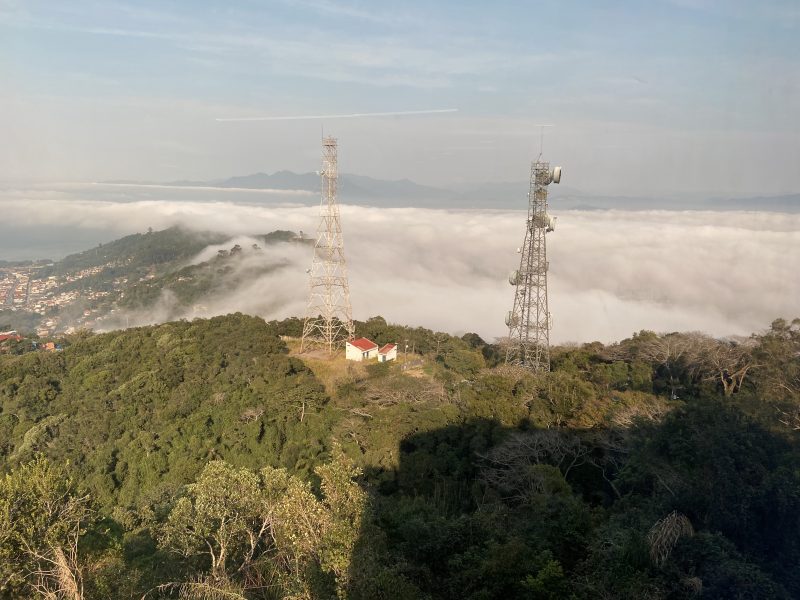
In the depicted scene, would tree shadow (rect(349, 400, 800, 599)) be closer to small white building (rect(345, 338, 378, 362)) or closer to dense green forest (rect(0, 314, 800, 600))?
dense green forest (rect(0, 314, 800, 600))

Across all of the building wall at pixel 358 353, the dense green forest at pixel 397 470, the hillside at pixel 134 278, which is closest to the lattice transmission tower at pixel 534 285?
the dense green forest at pixel 397 470

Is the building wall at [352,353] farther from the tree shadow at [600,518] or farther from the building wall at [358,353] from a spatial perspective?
the tree shadow at [600,518]

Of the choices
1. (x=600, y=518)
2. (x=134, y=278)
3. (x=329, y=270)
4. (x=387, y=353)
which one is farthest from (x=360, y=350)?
(x=134, y=278)

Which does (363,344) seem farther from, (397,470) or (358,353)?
(397,470)

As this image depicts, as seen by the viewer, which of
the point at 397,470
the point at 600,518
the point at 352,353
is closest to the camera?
the point at 600,518

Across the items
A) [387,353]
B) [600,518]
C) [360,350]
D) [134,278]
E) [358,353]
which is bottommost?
Result: [134,278]

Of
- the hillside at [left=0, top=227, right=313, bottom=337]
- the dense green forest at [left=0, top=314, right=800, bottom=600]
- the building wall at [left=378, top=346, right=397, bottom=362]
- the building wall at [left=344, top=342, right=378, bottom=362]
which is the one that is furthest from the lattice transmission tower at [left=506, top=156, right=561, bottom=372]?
the hillside at [left=0, top=227, right=313, bottom=337]
